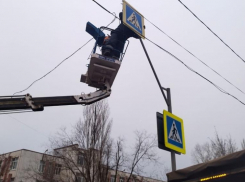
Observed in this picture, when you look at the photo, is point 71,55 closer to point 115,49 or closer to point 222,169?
point 115,49

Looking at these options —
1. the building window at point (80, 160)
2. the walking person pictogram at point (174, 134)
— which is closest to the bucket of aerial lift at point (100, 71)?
the walking person pictogram at point (174, 134)

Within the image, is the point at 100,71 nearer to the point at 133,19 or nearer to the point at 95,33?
the point at 95,33

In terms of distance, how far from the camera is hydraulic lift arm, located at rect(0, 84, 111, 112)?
6.62m

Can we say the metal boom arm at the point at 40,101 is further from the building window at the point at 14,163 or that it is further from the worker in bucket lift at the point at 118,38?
the building window at the point at 14,163

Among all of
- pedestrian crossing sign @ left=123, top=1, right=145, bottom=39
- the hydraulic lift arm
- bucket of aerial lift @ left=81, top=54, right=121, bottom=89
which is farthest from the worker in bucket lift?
the hydraulic lift arm

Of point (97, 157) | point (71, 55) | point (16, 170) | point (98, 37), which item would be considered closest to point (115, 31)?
point (98, 37)

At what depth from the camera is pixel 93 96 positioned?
7340mm

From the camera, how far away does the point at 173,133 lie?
6992mm

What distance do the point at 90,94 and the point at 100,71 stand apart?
28.4 inches

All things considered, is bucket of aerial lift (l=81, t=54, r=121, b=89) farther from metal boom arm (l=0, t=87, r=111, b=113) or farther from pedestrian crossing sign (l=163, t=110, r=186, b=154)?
pedestrian crossing sign (l=163, t=110, r=186, b=154)

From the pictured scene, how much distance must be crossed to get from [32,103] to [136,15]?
398 centimetres

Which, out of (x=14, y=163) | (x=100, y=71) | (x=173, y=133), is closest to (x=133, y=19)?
(x=100, y=71)

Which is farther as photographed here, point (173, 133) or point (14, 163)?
point (14, 163)

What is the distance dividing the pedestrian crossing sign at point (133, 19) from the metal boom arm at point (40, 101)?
2109mm
